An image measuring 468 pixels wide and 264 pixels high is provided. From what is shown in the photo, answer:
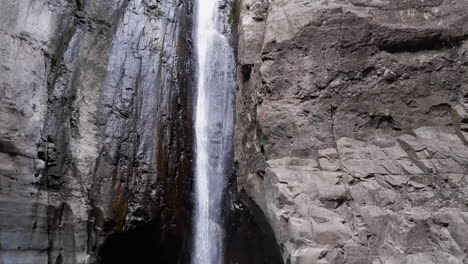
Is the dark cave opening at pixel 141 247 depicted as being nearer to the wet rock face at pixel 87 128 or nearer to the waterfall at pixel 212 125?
the wet rock face at pixel 87 128

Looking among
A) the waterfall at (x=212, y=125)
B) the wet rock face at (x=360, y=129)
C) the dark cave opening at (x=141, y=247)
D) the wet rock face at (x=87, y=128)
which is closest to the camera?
the wet rock face at (x=360, y=129)

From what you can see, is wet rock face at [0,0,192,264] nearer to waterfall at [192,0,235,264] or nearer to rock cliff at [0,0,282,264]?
rock cliff at [0,0,282,264]

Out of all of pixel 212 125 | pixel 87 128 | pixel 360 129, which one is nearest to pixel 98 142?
pixel 87 128

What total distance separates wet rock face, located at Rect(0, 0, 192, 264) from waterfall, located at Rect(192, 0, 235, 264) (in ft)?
1.12

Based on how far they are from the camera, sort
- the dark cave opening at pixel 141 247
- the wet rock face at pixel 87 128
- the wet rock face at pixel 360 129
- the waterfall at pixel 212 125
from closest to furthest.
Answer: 1. the wet rock face at pixel 360 129
2. the wet rock face at pixel 87 128
3. the dark cave opening at pixel 141 247
4. the waterfall at pixel 212 125

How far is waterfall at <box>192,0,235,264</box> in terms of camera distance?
6617 mm

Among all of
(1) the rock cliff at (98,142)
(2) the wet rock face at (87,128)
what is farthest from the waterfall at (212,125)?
(2) the wet rock face at (87,128)

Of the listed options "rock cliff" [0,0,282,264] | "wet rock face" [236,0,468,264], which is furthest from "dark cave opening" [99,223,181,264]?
"wet rock face" [236,0,468,264]

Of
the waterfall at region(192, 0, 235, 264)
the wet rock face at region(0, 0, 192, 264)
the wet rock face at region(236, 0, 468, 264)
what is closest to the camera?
the wet rock face at region(236, 0, 468, 264)

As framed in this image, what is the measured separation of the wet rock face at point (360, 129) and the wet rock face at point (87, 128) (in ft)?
5.35

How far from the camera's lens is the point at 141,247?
19.4ft

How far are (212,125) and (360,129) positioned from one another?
3.30 metres

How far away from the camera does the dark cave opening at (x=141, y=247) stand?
5.52m

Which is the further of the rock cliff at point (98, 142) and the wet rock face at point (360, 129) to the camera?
the rock cliff at point (98, 142)
